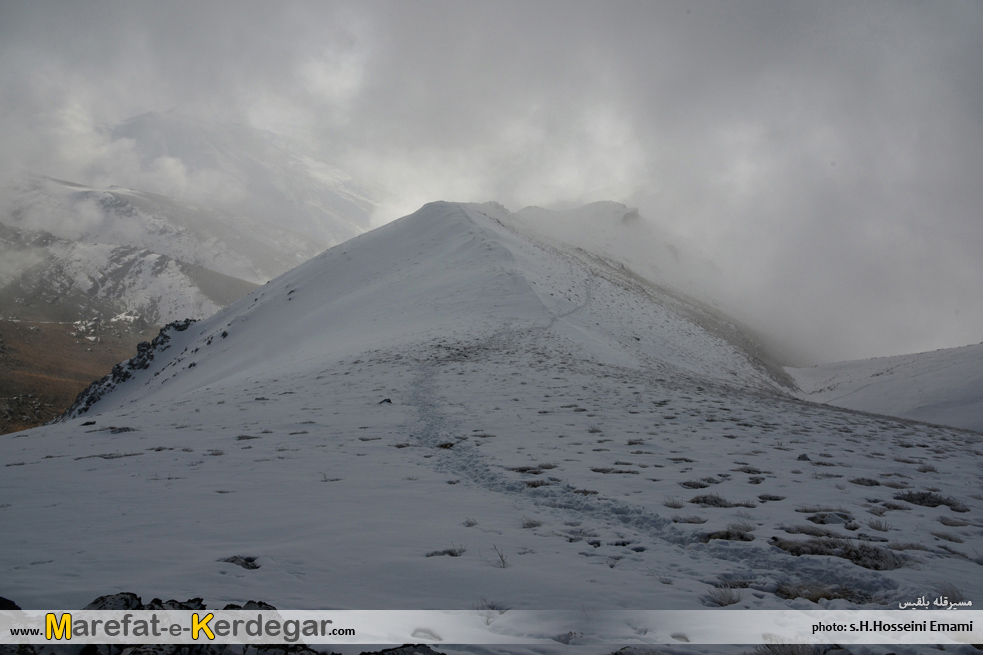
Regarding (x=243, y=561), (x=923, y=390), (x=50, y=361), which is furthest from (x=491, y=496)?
(x=50, y=361)

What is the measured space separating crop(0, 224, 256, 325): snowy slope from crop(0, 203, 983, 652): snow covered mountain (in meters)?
146

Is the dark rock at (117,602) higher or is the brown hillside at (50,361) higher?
the brown hillside at (50,361)

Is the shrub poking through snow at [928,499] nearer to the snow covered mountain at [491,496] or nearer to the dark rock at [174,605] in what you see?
the snow covered mountain at [491,496]

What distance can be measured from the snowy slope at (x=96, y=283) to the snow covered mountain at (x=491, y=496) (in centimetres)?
14580

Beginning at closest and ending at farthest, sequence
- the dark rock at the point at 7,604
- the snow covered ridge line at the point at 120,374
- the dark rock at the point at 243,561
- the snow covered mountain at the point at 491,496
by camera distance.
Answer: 1. the dark rock at the point at 7,604
2. the snow covered mountain at the point at 491,496
3. the dark rock at the point at 243,561
4. the snow covered ridge line at the point at 120,374

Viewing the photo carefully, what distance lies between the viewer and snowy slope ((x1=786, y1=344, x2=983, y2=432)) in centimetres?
2000

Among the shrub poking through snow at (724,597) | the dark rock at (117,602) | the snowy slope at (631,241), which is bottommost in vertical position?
the shrub poking through snow at (724,597)

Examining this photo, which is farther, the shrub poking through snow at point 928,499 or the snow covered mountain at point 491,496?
the shrub poking through snow at point 928,499

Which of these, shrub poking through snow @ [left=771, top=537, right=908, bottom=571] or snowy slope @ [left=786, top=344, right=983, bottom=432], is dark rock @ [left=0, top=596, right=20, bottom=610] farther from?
snowy slope @ [left=786, top=344, right=983, bottom=432]

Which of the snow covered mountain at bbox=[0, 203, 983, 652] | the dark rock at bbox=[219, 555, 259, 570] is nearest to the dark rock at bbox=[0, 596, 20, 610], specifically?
the snow covered mountain at bbox=[0, 203, 983, 652]

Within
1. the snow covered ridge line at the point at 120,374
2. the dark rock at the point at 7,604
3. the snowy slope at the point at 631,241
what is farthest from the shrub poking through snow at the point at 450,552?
the snowy slope at the point at 631,241

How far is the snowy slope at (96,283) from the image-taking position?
122562mm

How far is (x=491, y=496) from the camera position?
7.01m

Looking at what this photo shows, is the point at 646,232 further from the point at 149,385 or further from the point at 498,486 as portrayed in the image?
the point at 498,486
